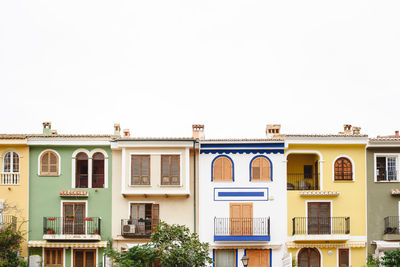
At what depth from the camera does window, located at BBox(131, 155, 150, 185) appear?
35.4 metres

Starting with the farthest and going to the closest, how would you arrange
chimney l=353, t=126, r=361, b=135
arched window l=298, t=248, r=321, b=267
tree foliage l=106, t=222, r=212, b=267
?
chimney l=353, t=126, r=361, b=135 → arched window l=298, t=248, r=321, b=267 → tree foliage l=106, t=222, r=212, b=267

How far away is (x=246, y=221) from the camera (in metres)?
35.6

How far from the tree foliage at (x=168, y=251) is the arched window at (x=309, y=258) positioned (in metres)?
5.95

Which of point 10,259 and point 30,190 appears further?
point 30,190

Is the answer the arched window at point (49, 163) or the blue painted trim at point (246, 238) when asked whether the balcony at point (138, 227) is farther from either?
the arched window at point (49, 163)

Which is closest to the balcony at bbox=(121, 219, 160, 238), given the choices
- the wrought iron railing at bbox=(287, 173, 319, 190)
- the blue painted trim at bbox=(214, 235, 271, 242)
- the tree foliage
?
the tree foliage

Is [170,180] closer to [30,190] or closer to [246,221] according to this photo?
[246,221]

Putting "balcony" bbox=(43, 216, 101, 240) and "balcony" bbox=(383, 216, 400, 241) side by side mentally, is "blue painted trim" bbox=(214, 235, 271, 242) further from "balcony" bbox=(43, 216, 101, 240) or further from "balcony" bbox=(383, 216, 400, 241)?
"balcony" bbox=(43, 216, 101, 240)

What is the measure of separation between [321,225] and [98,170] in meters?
12.8

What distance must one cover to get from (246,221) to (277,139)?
4851 millimetres

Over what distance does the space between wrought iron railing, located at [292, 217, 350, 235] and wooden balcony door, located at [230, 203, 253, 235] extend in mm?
2427

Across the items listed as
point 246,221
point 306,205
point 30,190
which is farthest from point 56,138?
point 306,205

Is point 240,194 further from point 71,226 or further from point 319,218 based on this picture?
point 71,226

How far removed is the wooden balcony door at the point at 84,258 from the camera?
1395 inches
